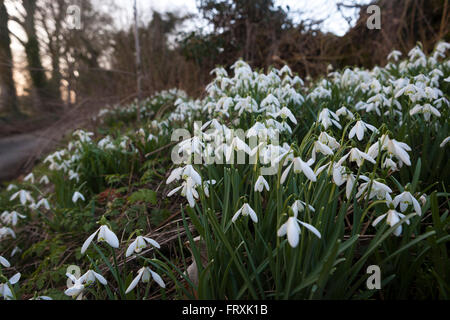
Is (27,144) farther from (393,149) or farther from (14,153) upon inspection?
(393,149)

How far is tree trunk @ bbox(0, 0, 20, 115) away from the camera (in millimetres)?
5352

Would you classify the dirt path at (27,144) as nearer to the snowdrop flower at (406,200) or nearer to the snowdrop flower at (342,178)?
the snowdrop flower at (342,178)

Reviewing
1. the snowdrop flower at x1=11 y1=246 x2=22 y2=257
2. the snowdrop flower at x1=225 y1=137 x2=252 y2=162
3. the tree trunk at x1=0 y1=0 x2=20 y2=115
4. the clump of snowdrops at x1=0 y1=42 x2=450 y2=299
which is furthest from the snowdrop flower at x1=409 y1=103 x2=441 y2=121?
the tree trunk at x1=0 y1=0 x2=20 y2=115

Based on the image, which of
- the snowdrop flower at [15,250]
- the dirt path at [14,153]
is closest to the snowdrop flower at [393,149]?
the snowdrop flower at [15,250]

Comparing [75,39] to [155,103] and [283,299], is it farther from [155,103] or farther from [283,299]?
[283,299]

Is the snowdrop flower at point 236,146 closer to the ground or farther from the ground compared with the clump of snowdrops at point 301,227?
farther from the ground

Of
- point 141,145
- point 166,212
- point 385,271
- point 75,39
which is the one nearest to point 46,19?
point 75,39

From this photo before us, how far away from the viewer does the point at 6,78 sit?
6.59m

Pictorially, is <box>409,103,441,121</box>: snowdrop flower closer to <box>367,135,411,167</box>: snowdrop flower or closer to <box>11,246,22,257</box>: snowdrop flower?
<box>367,135,411,167</box>: snowdrop flower

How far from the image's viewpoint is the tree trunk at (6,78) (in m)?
5.35

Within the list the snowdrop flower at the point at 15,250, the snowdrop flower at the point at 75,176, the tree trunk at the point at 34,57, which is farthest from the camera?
the tree trunk at the point at 34,57

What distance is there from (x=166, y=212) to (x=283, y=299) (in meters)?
1.12

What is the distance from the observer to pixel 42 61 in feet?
24.9

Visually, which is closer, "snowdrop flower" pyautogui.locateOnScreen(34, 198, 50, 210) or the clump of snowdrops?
the clump of snowdrops
